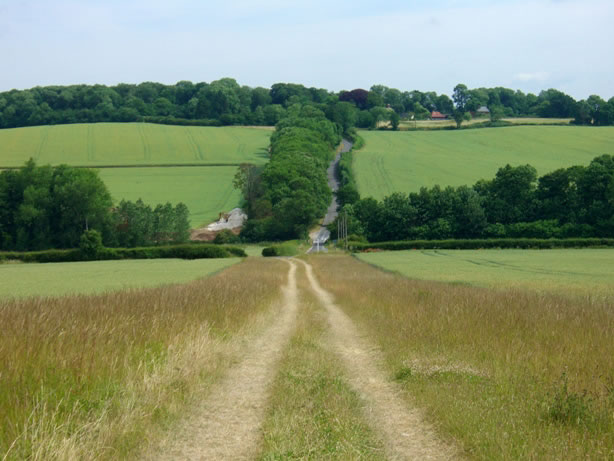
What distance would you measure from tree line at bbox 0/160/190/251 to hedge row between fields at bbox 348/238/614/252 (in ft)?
89.5

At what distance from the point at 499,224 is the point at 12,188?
223ft

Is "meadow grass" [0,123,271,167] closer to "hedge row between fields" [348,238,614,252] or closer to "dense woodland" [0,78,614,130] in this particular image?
"dense woodland" [0,78,614,130]

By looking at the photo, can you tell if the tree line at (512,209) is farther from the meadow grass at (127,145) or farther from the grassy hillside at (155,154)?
the meadow grass at (127,145)

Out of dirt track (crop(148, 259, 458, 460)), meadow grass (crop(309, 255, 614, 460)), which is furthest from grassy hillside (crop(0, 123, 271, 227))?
dirt track (crop(148, 259, 458, 460))

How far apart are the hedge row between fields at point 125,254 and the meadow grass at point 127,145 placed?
56255mm

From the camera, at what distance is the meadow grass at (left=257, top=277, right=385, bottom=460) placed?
6.29m

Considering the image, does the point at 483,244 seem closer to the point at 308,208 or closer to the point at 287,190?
the point at 308,208

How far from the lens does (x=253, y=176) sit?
109m

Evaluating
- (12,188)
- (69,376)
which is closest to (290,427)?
(69,376)

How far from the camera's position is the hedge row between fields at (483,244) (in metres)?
68.6

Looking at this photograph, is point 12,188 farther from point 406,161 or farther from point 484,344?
point 484,344

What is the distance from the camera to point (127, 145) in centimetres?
13962

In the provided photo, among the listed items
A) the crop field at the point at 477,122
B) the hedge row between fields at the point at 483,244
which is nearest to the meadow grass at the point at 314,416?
the hedge row between fields at the point at 483,244

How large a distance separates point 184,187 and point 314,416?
355 ft
